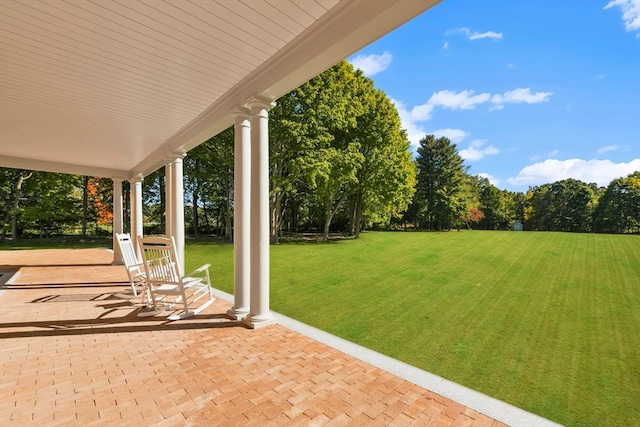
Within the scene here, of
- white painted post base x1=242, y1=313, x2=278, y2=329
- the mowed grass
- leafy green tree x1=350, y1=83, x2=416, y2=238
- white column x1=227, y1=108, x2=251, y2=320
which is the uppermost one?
leafy green tree x1=350, y1=83, x2=416, y2=238

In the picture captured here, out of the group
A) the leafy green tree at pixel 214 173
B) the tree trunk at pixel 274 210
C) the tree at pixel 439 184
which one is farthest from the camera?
the tree at pixel 439 184

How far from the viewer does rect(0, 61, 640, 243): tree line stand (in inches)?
596

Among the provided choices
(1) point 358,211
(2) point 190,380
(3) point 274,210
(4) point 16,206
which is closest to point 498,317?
(2) point 190,380

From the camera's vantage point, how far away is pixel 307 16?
2549 millimetres

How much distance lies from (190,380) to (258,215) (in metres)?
1.96

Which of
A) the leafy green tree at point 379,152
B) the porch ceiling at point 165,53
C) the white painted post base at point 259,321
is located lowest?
the white painted post base at point 259,321

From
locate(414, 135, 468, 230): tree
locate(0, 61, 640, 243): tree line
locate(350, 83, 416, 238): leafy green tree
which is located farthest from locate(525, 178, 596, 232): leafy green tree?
locate(350, 83, 416, 238): leafy green tree

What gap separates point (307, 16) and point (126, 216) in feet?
85.3

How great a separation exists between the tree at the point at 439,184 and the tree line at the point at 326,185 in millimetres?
109

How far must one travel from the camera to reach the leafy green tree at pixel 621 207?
98.5 ft

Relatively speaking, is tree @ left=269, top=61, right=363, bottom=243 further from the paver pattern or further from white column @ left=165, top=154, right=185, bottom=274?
the paver pattern

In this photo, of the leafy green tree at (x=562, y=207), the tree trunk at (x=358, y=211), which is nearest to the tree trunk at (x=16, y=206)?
the tree trunk at (x=358, y=211)

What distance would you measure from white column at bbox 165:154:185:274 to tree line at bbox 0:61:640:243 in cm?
815

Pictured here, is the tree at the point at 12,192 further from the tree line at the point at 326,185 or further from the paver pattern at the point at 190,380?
the paver pattern at the point at 190,380
